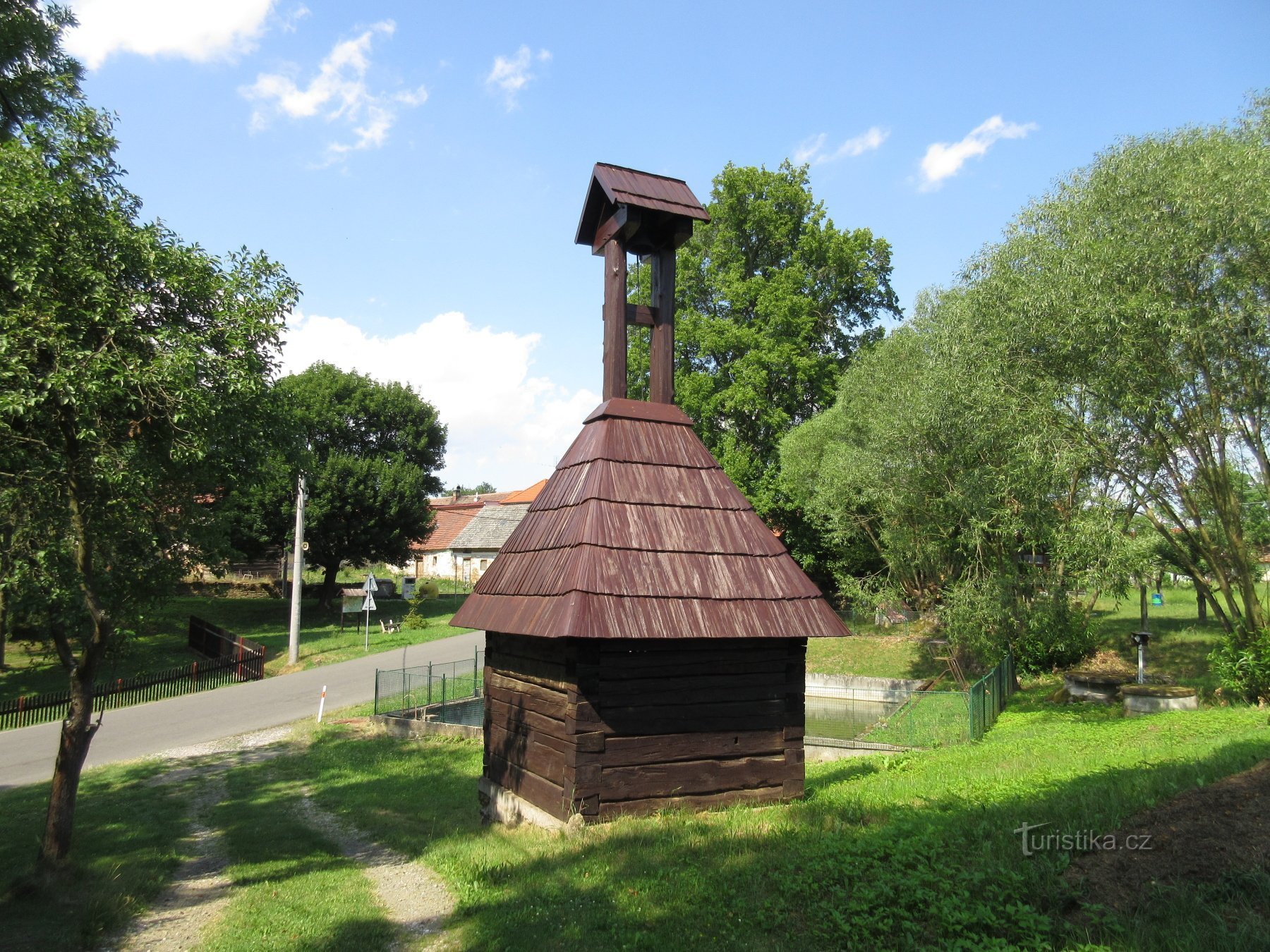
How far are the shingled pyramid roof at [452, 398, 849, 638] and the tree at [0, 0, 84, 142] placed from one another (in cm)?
886

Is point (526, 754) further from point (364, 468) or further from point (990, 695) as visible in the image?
point (364, 468)

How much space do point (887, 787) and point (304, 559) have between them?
34842 mm

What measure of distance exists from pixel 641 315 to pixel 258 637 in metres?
27.8

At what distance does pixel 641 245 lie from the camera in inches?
394

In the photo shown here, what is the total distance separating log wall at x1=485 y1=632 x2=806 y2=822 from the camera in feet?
24.2

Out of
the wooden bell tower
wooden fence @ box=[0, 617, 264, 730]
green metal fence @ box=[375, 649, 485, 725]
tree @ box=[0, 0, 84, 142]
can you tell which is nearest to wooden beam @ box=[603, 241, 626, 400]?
the wooden bell tower

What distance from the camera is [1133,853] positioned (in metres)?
5.32

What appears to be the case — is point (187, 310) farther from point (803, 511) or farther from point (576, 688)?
point (803, 511)

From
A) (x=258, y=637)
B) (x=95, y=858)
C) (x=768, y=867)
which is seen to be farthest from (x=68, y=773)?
(x=258, y=637)

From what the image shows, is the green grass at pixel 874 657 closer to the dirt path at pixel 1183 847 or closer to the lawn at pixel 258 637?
the lawn at pixel 258 637

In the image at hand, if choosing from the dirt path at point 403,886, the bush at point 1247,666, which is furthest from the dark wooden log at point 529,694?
the bush at point 1247,666

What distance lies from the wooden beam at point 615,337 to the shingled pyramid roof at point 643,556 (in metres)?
0.38

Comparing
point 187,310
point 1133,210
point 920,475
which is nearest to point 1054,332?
point 1133,210

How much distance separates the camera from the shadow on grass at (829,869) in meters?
4.75
